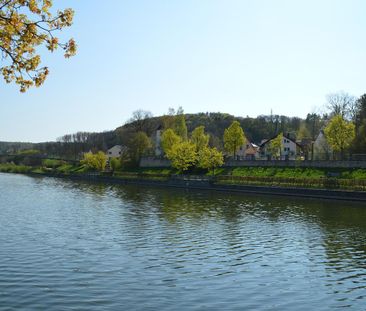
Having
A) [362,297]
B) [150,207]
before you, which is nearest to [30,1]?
[362,297]

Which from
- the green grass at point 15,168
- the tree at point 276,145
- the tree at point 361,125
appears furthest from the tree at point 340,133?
the green grass at point 15,168

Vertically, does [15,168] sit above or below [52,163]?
below

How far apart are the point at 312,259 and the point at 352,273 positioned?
3162mm

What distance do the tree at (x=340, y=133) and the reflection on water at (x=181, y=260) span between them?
40.2m

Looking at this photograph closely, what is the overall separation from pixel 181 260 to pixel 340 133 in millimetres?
64163

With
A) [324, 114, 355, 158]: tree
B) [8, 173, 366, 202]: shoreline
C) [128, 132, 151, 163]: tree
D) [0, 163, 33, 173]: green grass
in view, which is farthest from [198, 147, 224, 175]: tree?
[0, 163, 33, 173]: green grass

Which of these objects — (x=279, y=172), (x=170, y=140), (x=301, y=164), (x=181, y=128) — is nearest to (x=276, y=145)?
(x=181, y=128)

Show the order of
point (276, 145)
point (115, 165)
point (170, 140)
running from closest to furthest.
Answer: point (170, 140), point (276, 145), point (115, 165)

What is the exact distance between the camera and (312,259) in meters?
24.7

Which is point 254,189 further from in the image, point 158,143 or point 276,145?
point 158,143

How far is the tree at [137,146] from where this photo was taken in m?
116

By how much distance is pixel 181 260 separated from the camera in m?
23.5

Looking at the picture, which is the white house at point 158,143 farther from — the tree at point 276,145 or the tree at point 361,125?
the tree at point 361,125

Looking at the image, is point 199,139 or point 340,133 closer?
point 340,133
